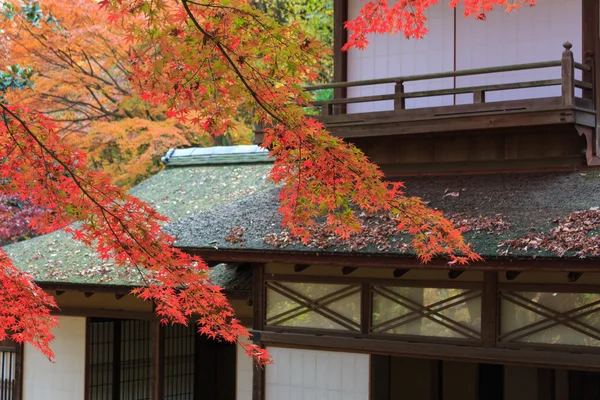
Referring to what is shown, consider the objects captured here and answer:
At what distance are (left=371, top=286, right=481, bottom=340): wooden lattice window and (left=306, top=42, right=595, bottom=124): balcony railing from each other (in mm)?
1850

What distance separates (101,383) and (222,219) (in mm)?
3587

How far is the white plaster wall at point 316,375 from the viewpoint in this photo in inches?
322

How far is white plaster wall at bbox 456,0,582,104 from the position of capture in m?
8.51

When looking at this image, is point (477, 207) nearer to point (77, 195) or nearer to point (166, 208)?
point (77, 195)

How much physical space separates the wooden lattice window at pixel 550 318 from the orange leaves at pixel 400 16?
299cm

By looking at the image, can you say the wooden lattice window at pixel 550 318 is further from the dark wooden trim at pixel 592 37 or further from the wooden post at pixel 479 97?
the dark wooden trim at pixel 592 37

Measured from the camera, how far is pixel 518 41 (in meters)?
8.79

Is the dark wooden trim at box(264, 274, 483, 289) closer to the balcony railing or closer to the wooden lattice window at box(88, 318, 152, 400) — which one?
the balcony railing

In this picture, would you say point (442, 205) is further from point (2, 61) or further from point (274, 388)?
point (2, 61)

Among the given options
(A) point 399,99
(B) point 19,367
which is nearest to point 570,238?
(A) point 399,99

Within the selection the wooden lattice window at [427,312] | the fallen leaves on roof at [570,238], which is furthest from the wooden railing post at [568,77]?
the wooden lattice window at [427,312]

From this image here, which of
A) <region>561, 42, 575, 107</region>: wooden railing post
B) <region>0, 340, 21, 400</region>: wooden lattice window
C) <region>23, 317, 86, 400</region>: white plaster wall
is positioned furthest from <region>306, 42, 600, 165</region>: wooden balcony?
<region>0, 340, 21, 400</region>: wooden lattice window

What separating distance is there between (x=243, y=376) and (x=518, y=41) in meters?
4.89

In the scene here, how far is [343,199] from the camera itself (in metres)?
5.84
